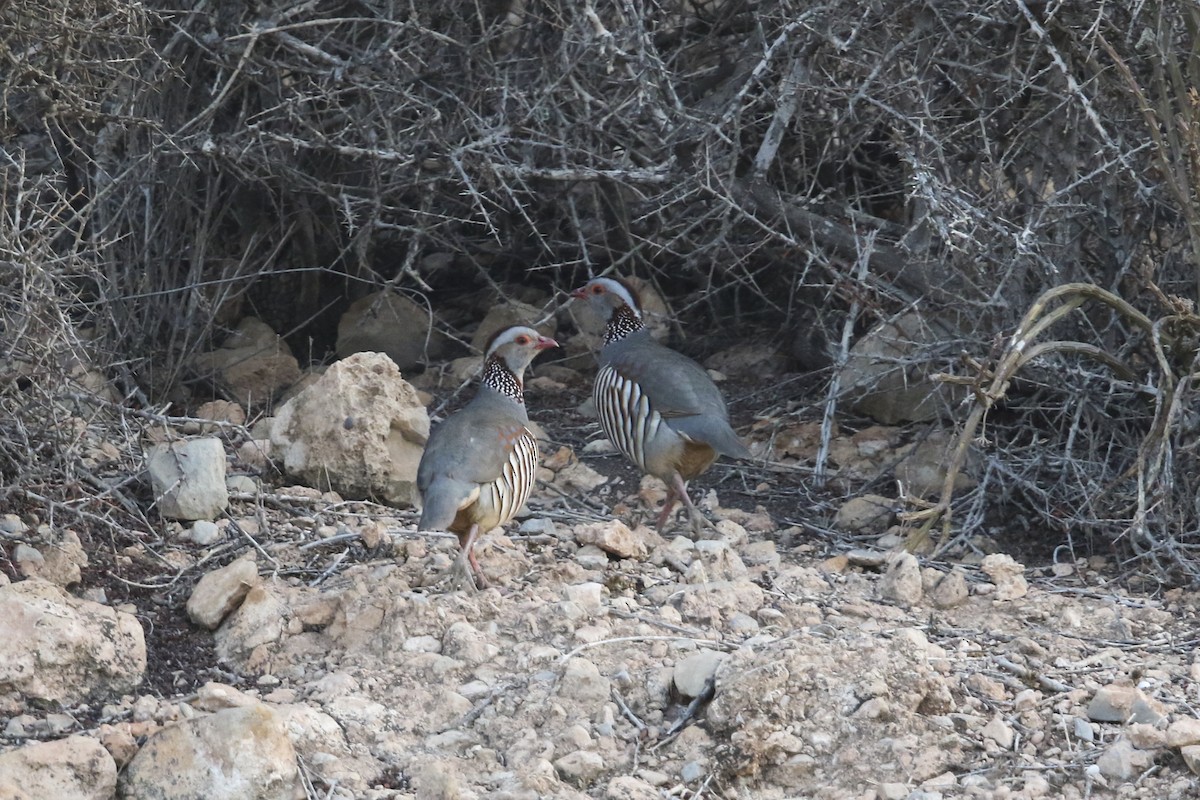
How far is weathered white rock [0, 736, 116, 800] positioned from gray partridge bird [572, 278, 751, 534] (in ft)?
8.86

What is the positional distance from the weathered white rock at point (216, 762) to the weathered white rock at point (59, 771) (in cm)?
6

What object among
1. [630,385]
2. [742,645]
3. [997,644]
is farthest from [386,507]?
[997,644]

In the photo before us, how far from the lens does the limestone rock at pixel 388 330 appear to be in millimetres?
7402

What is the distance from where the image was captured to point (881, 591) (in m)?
4.86

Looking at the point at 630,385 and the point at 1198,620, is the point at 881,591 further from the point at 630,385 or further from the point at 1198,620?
the point at 630,385

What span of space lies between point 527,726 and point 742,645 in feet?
2.13

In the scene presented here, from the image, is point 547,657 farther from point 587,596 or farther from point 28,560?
point 28,560

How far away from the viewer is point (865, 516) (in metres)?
5.83

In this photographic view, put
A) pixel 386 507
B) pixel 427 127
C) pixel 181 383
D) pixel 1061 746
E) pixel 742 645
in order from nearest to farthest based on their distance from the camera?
1. pixel 1061 746
2. pixel 742 645
3. pixel 386 507
4. pixel 427 127
5. pixel 181 383

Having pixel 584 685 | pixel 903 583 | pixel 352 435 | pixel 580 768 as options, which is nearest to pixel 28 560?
pixel 352 435

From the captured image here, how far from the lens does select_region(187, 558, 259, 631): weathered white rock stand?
4449mm

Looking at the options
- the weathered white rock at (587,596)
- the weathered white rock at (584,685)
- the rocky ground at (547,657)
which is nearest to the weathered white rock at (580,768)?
the rocky ground at (547,657)

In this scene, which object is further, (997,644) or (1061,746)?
(997,644)

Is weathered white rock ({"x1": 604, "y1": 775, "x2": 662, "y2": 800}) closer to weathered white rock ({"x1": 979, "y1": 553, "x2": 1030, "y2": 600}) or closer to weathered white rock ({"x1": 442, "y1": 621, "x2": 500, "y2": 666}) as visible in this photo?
weathered white rock ({"x1": 442, "y1": 621, "x2": 500, "y2": 666})
